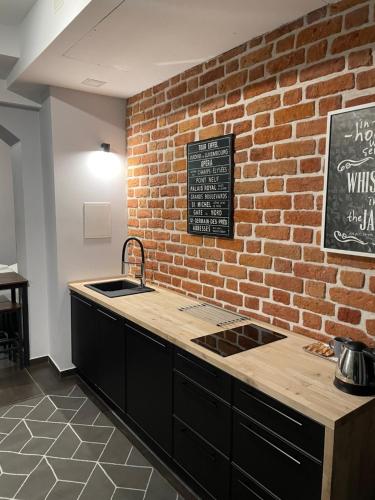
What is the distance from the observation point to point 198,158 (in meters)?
2.60

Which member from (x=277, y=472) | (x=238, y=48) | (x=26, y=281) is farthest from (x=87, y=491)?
(x=238, y=48)

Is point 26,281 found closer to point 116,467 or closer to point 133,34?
point 116,467

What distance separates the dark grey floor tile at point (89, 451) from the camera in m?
2.29

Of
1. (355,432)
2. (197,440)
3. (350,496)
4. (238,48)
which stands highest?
(238,48)

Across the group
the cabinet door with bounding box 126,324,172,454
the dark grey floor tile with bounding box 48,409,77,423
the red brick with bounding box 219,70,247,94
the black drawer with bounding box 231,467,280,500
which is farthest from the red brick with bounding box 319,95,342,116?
the dark grey floor tile with bounding box 48,409,77,423

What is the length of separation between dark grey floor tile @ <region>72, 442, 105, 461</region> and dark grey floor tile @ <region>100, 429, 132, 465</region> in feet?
0.13

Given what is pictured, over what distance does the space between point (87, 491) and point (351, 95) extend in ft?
7.84

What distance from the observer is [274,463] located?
146cm

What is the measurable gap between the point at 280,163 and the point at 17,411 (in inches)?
100

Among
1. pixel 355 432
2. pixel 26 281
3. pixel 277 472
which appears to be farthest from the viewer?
pixel 26 281

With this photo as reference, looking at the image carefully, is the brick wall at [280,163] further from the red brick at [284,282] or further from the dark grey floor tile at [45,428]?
the dark grey floor tile at [45,428]

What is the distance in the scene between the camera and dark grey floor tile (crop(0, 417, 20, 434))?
8.42 ft

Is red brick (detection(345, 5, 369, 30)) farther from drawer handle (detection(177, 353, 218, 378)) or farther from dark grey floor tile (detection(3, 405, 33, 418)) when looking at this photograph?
dark grey floor tile (detection(3, 405, 33, 418))

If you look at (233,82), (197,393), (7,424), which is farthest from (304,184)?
(7,424)
